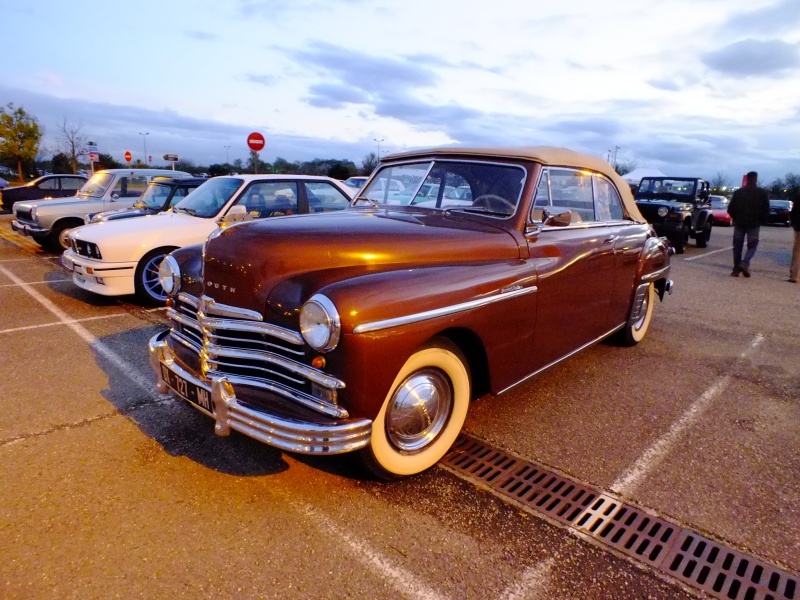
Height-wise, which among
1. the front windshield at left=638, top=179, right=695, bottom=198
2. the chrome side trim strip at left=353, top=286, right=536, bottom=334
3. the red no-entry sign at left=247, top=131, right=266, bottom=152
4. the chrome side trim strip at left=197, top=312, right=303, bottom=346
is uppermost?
the red no-entry sign at left=247, top=131, right=266, bottom=152

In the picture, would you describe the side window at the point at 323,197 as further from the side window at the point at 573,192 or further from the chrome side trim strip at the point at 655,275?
the chrome side trim strip at the point at 655,275

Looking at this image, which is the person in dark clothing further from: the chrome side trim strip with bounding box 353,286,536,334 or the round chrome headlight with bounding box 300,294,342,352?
the round chrome headlight with bounding box 300,294,342,352

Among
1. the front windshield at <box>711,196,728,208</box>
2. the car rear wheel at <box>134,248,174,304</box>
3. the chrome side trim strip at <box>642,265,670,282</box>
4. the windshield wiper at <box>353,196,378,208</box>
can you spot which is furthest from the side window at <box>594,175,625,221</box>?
the front windshield at <box>711,196,728,208</box>

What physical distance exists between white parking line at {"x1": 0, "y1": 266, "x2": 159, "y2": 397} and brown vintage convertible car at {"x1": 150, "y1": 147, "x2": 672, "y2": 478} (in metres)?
0.99

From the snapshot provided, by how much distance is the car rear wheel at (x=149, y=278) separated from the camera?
248 inches

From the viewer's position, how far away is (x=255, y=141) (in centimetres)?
1224

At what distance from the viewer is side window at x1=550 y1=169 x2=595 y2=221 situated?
3.75m

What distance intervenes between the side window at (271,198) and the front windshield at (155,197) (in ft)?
8.77

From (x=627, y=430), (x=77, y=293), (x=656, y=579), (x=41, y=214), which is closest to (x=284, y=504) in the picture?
(x=656, y=579)

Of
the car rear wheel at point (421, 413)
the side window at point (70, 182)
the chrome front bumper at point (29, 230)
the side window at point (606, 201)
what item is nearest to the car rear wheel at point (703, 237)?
the side window at point (606, 201)

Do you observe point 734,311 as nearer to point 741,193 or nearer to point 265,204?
point 741,193

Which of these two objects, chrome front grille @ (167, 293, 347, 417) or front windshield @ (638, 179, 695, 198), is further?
front windshield @ (638, 179, 695, 198)

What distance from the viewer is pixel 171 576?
2.15m

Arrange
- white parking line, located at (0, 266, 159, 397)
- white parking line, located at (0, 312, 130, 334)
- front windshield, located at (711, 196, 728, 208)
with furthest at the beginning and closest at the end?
front windshield, located at (711, 196, 728, 208) < white parking line, located at (0, 312, 130, 334) < white parking line, located at (0, 266, 159, 397)
